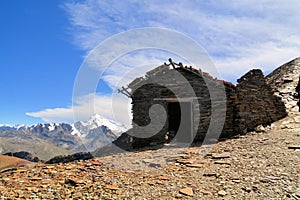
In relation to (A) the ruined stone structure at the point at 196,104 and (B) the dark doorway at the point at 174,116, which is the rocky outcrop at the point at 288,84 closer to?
(A) the ruined stone structure at the point at 196,104

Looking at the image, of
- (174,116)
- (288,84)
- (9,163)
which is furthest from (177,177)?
(288,84)

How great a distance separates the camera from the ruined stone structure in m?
14.1

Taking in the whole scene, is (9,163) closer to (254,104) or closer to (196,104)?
(196,104)

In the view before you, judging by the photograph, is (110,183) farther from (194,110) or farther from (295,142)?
(194,110)

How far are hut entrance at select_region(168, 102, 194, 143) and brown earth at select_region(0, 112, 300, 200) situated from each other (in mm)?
4288

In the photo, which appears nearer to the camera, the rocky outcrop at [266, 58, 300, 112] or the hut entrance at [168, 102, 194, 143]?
the hut entrance at [168, 102, 194, 143]

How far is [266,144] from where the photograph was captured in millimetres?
10328

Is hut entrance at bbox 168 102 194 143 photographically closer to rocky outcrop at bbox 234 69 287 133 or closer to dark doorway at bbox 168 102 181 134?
dark doorway at bbox 168 102 181 134

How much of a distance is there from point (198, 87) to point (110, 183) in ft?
32.3

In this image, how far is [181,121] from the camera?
16.1 meters

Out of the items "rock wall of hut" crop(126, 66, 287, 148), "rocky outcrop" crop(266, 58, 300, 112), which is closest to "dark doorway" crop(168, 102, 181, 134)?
"rock wall of hut" crop(126, 66, 287, 148)

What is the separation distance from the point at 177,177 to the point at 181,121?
857 centimetres

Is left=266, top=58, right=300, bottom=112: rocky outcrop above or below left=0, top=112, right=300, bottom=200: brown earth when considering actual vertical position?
above

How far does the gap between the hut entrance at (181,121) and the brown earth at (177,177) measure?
4288 millimetres
